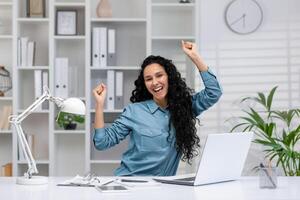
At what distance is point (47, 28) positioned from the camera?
4.64 metres

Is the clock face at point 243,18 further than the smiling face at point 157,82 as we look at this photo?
Yes

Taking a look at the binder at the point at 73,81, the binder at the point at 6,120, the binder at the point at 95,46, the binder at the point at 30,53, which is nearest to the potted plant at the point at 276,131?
the binder at the point at 95,46

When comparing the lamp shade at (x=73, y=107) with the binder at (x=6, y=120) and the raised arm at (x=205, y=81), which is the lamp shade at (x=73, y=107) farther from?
the binder at (x=6, y=120)

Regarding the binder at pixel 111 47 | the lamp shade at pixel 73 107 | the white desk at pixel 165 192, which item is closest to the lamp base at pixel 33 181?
the white desk at pixel 165 192

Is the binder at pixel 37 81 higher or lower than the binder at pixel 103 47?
lower

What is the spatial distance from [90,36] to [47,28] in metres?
0.49

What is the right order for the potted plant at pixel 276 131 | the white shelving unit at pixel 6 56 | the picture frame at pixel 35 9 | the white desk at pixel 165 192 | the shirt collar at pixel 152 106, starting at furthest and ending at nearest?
the white shelving unit at pixel 6 56 < the picture frame at pixel 35 9 < the potted plant at pixel 276 131 < the shirt collar at pixel 152 106 < the white desk at pixel 165 192

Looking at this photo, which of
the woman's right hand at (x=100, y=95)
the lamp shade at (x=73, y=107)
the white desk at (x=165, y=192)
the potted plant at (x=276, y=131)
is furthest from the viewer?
the potted plant at (x=276, y=131)

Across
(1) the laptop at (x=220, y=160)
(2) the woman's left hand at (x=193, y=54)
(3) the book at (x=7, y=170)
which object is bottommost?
(3) the book at (x=7, y=170)

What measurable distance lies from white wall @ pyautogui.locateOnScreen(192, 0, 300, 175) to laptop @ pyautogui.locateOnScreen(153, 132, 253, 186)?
2073 mm

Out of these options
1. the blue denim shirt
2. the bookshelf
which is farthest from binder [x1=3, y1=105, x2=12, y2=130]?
the blue denim shirt

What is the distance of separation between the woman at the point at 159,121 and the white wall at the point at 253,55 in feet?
4.65

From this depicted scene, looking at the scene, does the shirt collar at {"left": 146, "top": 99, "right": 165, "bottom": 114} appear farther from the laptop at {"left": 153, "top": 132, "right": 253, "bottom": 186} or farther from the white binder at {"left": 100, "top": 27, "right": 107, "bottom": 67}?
the white binder at {"left": 100, "top": 27, "right": 107, "bottom": 67}

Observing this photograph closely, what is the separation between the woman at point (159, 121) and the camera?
2891mm
